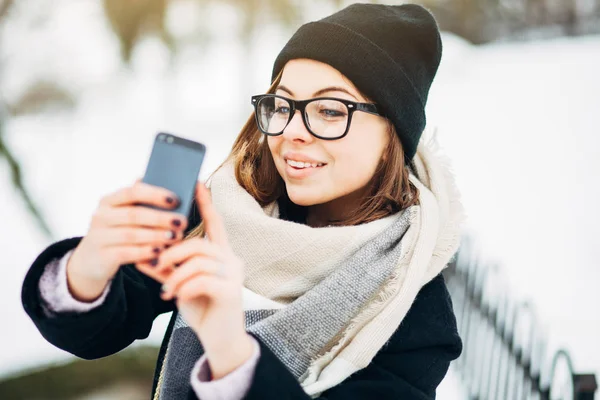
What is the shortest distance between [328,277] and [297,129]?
0.33 metres

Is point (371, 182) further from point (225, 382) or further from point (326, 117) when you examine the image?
point (225, 382)

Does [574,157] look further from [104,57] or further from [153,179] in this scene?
[153,179]

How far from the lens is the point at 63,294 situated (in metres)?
1.08

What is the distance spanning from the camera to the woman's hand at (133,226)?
889 millimetres

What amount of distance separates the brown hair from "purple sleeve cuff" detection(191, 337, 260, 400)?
0.50m

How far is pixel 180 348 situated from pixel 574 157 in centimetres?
770

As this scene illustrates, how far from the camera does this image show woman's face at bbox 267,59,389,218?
1.37 m

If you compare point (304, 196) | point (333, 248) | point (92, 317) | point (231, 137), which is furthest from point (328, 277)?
point (231, 137)

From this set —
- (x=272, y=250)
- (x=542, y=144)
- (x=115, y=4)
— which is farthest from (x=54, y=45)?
(x=542, y=144)

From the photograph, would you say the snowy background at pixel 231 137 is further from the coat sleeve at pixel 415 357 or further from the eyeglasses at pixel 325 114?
the eyeglasses at pixel 325 114

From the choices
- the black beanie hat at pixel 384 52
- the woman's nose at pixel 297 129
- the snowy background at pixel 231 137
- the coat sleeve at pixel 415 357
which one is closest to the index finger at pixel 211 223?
the coat sleeve at pixel 415 357

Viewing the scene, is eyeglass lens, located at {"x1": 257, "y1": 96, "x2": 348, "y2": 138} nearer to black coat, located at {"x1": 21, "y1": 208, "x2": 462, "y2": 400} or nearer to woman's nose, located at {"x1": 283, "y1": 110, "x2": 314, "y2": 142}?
woman's nose, located at {"x1": 283, "y1": 110, "x2": 314, "y2": 142}

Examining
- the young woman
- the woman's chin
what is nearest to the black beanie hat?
the young woman

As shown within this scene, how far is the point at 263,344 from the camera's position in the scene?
1064 mm
